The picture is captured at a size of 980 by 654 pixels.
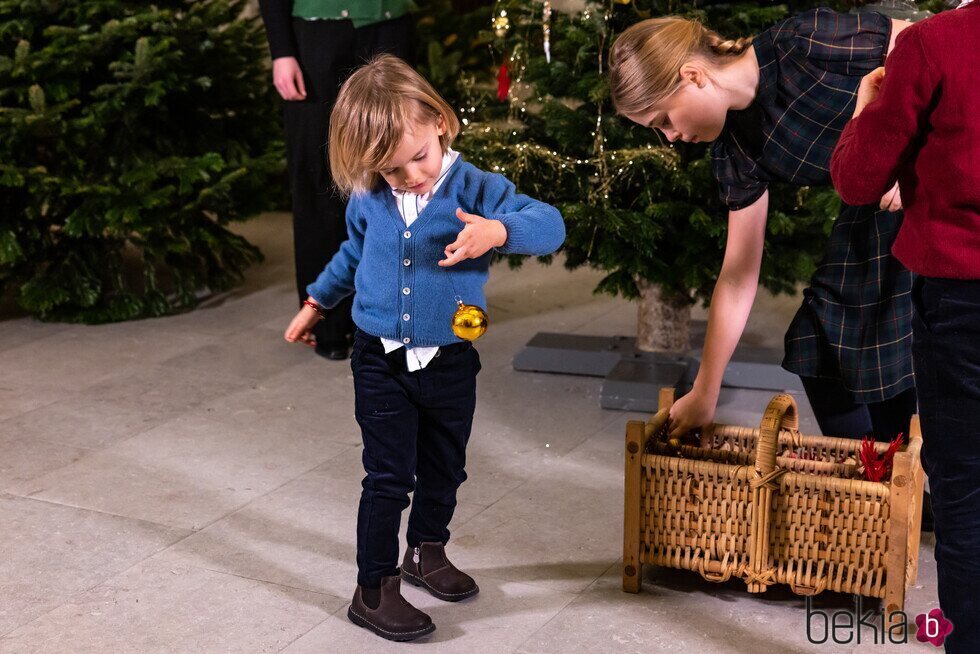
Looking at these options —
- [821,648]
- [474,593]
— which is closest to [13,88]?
[474,593]

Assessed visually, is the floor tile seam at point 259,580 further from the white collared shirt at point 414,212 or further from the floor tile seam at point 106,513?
the white collared shirt at point 414,212

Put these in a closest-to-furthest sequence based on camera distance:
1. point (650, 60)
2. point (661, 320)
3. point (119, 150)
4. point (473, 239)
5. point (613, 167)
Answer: point (473, 239)
point (650, 60)
point (613, 167)
point (661, 320)
point (119, 150)

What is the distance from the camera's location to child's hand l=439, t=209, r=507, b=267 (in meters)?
2.09

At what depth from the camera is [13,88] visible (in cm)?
446

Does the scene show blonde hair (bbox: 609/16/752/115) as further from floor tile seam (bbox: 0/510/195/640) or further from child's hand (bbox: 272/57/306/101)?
child's hand (bbox: 272/57/306/101)

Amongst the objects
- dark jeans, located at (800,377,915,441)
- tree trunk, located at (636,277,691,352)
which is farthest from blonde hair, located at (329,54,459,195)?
tree trunk, located at (636,277,691,352)

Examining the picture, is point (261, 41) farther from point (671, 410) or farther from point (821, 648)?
point (821, 648)

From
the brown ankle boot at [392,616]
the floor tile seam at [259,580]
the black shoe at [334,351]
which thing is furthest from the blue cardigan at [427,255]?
the black shoe at [334,351]

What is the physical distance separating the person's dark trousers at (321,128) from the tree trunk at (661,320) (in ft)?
3.40

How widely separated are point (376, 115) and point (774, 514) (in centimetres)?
109

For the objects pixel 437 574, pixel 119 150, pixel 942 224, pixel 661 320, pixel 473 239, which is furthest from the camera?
pixel 119 150

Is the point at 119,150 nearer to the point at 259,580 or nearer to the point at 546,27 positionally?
the point at 546,27

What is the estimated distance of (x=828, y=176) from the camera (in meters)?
2.38

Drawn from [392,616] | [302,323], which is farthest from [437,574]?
[302,323]
